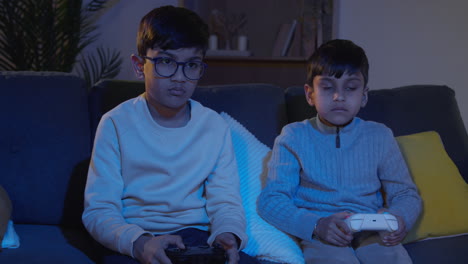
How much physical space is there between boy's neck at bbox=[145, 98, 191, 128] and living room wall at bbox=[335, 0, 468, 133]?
8.02 feet

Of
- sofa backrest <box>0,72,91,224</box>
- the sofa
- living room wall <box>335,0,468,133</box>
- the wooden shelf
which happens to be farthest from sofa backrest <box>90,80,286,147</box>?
living room wall <box>335,0,468,133</box>

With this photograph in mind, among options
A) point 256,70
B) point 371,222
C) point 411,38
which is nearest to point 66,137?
point 371,222

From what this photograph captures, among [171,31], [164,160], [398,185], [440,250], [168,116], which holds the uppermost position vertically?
[171,31]

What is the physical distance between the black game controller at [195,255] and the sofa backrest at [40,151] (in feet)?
2.09

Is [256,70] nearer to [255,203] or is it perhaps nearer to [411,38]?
[411,38]

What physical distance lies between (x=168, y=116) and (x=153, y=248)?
0.46m

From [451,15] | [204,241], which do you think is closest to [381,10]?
[451,15]

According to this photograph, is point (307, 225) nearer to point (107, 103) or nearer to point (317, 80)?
point (317, 80)

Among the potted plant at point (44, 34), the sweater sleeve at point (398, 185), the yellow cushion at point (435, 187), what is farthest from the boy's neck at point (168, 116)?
the potted plant at point (44, 34)

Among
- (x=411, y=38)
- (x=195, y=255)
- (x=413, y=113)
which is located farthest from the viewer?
(x=411, y=38)

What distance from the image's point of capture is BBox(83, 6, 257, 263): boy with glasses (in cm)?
159

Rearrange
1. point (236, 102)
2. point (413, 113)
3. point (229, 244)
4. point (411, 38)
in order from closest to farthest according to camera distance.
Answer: point (229, 244)
point (236, 102)
point (413, 113)
point (411, 38)

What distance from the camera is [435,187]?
6.39 ft

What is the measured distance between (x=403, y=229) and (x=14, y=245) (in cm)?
120
